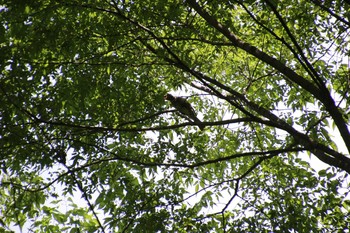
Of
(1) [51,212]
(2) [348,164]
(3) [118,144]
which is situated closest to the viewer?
(2) [348,164]

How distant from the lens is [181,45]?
5793mm

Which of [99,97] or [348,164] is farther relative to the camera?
[99,97]

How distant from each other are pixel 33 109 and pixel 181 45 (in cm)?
215

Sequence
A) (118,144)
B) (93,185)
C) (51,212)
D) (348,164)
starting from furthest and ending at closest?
(118,144) < (51,212) < (93,185) < (348,164)

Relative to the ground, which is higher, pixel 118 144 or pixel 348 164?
pixel 118 144

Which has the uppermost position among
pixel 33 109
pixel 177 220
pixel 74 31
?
pixel 74 31

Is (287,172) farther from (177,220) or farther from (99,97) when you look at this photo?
(99,97)

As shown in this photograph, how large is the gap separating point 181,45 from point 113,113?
143 cm

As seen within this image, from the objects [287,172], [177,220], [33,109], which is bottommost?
[177,220]

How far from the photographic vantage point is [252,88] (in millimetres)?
7539

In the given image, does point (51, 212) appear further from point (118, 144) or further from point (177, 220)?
point (177, 220)

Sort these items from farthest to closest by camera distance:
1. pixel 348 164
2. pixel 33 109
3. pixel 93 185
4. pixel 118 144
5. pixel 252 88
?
pixel 252 88, pixel 118 144, pixel 93 185, pixel 33 109, pixel 348 164

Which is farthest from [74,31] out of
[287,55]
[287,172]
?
[287,172]

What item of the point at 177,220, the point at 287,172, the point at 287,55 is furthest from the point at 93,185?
the point at 287,55
